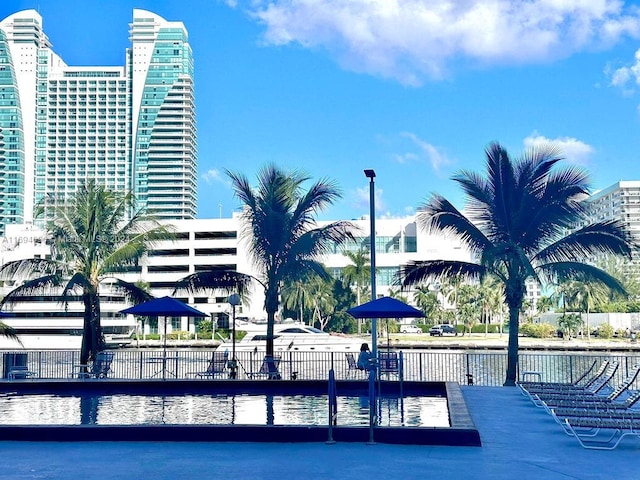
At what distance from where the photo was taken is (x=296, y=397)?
19.1 metres

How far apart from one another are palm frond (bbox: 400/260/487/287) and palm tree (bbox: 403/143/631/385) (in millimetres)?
24

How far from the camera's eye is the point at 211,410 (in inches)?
649

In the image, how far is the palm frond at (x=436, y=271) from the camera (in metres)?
22.5

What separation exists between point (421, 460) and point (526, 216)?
13622 mm

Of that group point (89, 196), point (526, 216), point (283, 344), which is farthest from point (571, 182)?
point (283, 344)

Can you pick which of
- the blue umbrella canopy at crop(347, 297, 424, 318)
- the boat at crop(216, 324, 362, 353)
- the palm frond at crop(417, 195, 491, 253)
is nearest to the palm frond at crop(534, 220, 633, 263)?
the palm frond at crop(417, 195, 491, 253)

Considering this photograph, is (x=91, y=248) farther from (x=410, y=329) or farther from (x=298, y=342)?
(x=410, y=329)

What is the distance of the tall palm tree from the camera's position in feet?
86.2

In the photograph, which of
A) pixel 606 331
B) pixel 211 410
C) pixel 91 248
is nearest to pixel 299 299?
pixel 606 331

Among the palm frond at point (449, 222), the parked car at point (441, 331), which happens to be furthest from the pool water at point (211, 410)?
the parked car at point (441, 331)

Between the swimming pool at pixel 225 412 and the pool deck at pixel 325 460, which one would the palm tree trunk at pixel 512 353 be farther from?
the pool deck at pixel 325 460

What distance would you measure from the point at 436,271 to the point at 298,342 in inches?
961

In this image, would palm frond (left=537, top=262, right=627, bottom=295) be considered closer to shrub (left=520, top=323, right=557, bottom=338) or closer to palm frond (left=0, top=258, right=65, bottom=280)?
palm frond (left=0, top=258, right=65, bottom=280)

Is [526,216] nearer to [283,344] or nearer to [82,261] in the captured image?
[82,261]
